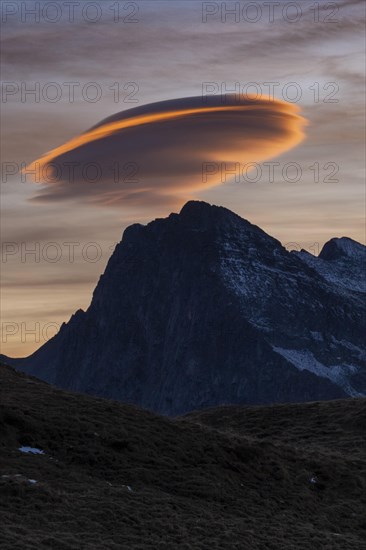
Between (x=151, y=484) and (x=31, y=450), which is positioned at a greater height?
(x=31, y=450)

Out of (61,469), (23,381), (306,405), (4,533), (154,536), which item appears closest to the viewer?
(4,533)

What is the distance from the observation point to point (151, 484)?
2099 inches

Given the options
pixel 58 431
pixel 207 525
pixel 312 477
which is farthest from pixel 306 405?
pixel 207 525

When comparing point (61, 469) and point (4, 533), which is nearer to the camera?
point (4, 533)

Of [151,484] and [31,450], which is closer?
[151,484]

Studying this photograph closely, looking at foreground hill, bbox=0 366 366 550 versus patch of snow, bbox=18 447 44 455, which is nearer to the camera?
foreground hill, bbox=0 366 366 550

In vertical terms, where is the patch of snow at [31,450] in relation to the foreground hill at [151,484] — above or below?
above

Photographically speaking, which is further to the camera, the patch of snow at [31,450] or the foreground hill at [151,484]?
the patch of snow at [31,450]

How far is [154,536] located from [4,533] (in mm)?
7392

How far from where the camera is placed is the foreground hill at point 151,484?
145 feet

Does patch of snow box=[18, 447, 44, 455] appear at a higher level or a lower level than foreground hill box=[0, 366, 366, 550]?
higher

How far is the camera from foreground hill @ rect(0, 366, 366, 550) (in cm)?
4431

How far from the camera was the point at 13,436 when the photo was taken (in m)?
54.8

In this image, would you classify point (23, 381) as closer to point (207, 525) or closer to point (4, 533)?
point (207, 525)
